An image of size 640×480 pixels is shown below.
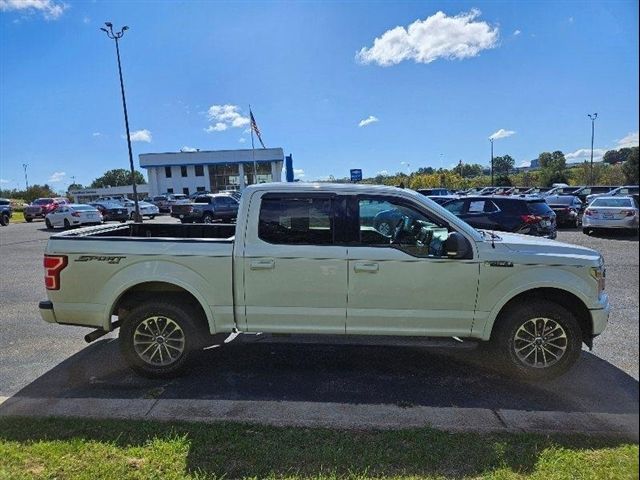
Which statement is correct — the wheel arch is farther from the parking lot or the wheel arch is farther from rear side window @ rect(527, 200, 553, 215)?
rear side window @ rect(527, 200, 553, 215)

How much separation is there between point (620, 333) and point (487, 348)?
7.29 feet

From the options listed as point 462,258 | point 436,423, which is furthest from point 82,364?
point 462,258

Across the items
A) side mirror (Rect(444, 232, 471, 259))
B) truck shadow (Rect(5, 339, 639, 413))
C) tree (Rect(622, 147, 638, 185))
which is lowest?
truck shadow (Rect(5, 339, 639, 413))

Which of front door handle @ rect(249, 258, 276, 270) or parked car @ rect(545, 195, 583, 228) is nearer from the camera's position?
front door handle @ rect(249, 258, 276, 270)

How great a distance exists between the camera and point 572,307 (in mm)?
4156

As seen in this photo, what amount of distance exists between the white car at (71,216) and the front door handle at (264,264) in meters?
23.1

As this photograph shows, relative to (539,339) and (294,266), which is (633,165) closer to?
(294,266)

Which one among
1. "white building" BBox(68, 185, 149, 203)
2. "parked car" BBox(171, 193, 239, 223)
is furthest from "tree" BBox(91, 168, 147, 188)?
"parked car" BBox(171, 193, 239, 223)

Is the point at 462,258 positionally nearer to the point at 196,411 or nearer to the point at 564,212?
the point at 196,411

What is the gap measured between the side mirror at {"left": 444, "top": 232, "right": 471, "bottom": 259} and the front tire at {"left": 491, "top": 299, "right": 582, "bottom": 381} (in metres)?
0.76

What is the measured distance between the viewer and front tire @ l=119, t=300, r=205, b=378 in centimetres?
420

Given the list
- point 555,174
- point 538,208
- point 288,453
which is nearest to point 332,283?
point 288,453

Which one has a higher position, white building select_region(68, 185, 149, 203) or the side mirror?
white building select_region(68, 185, 149, 203)

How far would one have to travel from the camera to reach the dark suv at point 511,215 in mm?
11570
